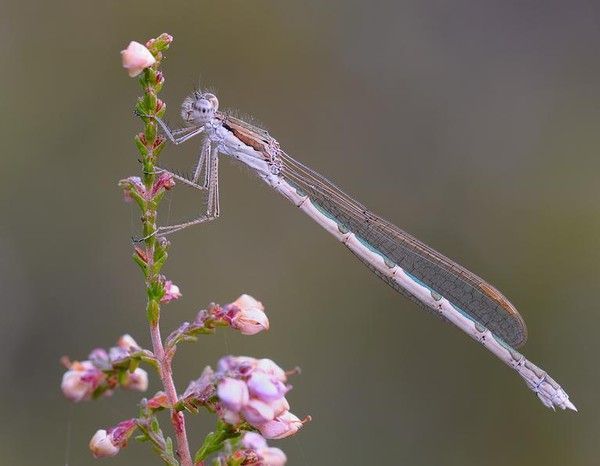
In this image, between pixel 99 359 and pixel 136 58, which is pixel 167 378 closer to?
pixel 99 359

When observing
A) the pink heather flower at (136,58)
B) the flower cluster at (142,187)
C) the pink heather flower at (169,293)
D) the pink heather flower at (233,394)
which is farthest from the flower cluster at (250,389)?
the pink heather flower at (136,58)

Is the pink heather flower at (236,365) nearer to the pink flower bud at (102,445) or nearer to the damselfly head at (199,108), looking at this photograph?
the pink flower bud at (102,445)

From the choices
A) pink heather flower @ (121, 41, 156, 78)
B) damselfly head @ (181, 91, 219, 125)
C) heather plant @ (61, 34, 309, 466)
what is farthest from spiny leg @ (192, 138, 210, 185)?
pink heather flower @ (121, 41, 156, 78)

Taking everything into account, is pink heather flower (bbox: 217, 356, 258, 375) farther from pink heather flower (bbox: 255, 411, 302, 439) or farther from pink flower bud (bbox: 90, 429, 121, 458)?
pink flower bud (bbox: 90, 429, 121, 458)

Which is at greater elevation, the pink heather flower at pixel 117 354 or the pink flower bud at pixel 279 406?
the pink heather flower at pixel 117 354

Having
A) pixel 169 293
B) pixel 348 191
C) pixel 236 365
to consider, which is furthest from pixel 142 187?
pixel 348 191

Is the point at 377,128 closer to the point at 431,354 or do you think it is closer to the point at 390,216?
the point at 390,216
